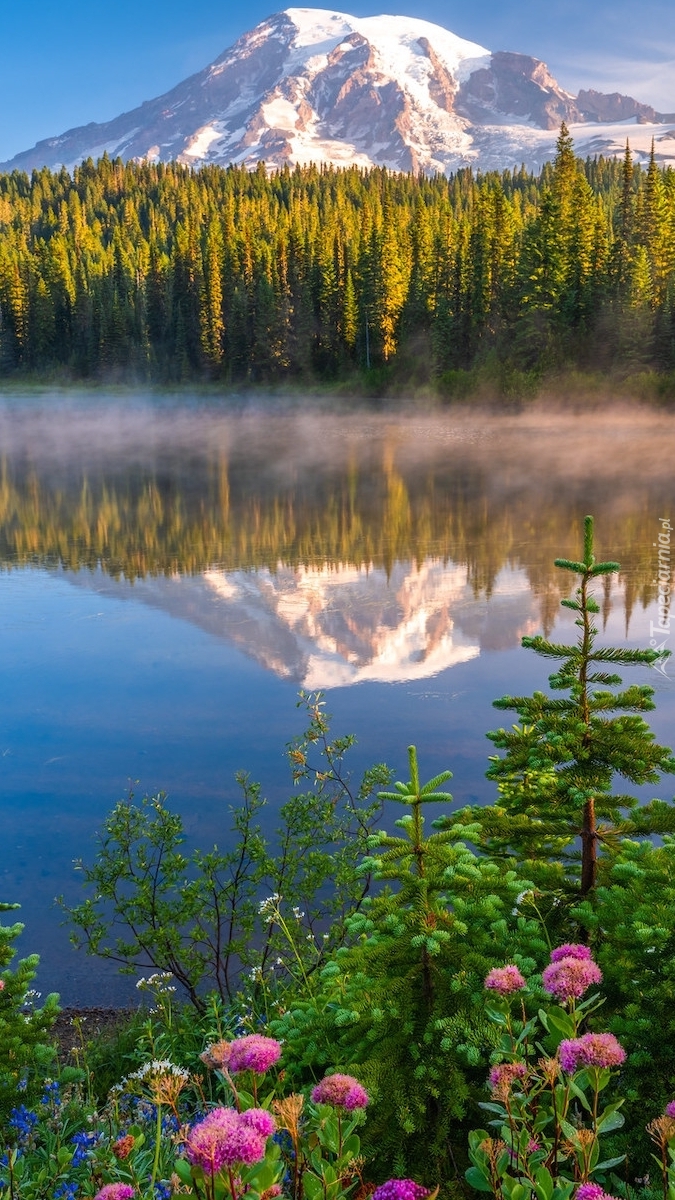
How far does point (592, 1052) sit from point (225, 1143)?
0.81 metres

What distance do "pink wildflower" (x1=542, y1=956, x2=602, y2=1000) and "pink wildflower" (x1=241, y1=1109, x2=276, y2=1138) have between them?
84 centimetres

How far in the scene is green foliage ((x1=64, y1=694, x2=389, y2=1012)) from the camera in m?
6.87

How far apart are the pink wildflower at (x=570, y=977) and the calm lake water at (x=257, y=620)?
229 inches

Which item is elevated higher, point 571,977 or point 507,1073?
point 571,977

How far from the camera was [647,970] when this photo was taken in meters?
3.70

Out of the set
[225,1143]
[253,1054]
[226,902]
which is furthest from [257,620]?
[225,1143]

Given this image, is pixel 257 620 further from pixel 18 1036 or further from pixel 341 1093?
pixel 341 1093

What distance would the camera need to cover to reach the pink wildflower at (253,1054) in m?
2.31

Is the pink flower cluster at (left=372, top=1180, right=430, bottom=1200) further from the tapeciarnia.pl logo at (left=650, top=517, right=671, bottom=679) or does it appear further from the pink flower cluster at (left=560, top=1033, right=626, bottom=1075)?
the tapeciarnia.pl logo at (left=650, top=517, right=671, bottom=679)

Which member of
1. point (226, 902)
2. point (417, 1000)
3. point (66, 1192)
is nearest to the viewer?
point (66, 1192)

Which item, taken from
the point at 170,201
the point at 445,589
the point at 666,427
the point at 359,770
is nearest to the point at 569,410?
the point at 666,427

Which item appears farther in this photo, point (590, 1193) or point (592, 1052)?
point (592, 1052)

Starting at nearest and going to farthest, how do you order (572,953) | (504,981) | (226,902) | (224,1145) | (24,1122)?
1. (224,1145)
2. (504,981)
3. (572,953)
4. (24,1122)
5. (226,902)

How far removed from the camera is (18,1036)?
452 centimetres
